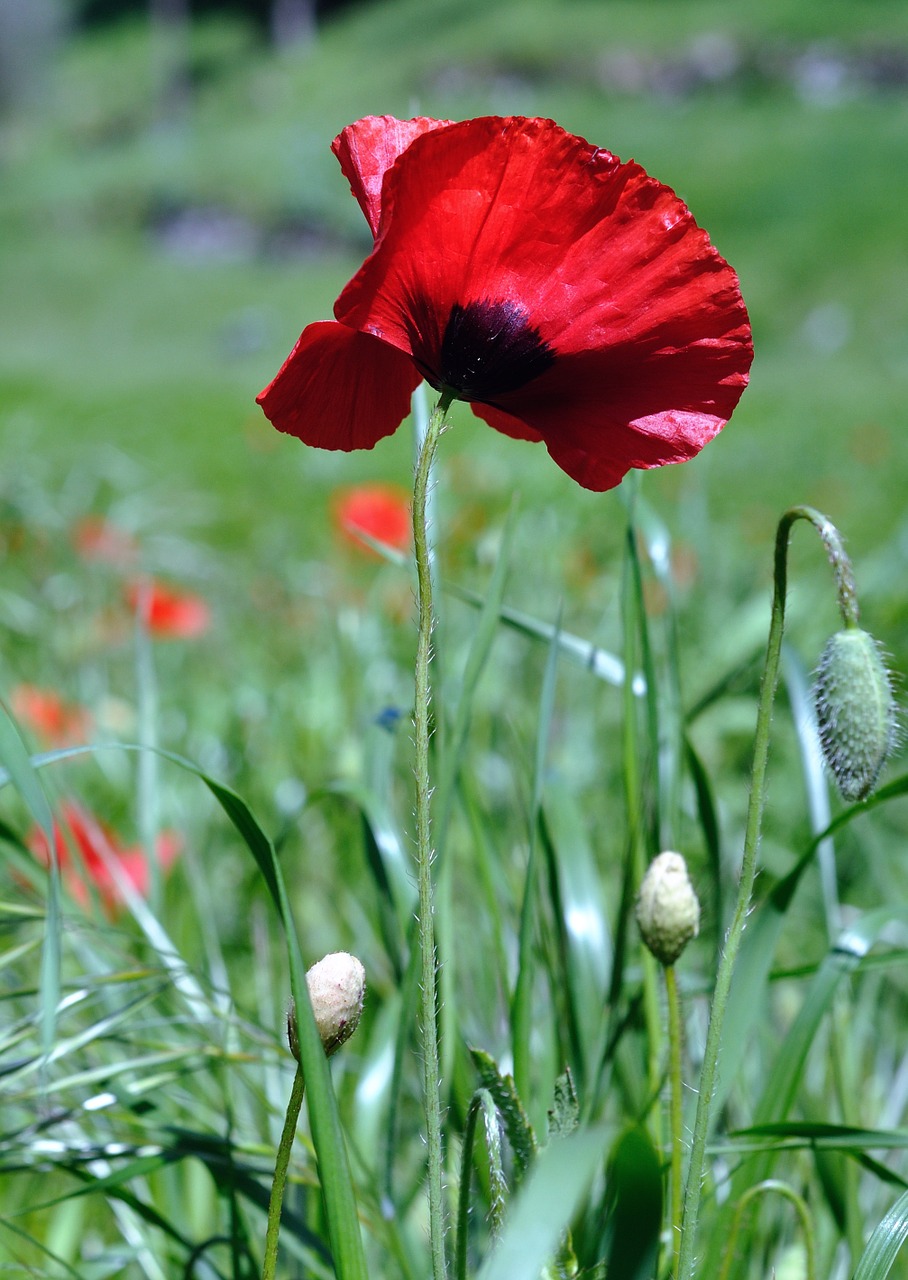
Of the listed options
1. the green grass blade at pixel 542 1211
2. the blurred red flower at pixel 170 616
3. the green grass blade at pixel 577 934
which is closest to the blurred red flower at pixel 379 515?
the blurred red flower at pixel 170 616

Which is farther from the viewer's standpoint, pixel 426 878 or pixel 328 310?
pixel 328 310

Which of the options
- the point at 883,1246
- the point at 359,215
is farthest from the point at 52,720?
the point at 359,215

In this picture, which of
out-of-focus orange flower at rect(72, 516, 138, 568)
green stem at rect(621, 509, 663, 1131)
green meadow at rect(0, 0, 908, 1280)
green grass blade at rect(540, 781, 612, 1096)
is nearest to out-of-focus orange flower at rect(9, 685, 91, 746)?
green meadow at rect(0, 0, 908, 1280)

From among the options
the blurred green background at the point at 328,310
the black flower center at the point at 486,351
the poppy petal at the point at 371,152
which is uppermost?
the blurred green background at the point at 328,310

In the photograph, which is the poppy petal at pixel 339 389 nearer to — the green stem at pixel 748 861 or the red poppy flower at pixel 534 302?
the red poppy flower at pixel 534 302

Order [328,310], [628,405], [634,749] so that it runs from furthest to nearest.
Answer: [328,310] → [634,749] → [628,405]

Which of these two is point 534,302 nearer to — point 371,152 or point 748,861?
point 371,152

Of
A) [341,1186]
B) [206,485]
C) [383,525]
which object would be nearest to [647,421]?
[341,1186]
